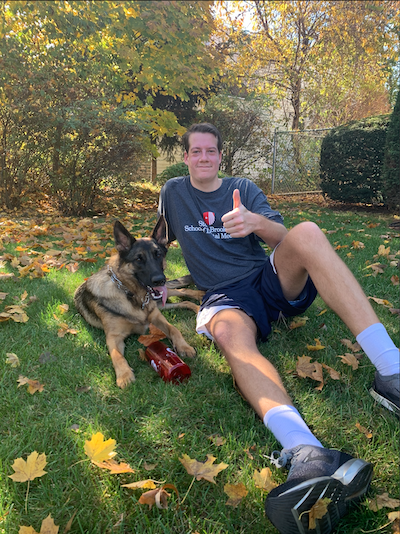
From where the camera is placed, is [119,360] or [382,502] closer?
[382,502]

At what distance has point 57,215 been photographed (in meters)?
8.80

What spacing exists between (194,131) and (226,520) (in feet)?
9.46

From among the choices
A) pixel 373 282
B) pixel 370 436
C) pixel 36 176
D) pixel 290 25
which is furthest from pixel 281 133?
pixel 370 436

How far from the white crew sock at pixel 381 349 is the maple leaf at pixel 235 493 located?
0.91 meters

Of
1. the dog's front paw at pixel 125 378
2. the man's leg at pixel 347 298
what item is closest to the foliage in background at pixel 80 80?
the dog's front paw at pixel 125 378

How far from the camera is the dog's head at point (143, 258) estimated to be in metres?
2.99

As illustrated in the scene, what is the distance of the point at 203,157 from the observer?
3.07m

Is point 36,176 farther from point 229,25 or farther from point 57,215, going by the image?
point 229,25

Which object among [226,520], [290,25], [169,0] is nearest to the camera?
[226,520]

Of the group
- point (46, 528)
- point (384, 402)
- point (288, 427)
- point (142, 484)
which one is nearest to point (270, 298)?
point (384, 402)

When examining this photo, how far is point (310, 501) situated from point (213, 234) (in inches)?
85.0

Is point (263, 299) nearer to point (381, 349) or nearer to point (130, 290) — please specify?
point (381, 349)

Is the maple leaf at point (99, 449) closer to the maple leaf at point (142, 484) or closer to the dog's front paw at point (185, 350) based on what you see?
the maple leaf at point (142, 484)

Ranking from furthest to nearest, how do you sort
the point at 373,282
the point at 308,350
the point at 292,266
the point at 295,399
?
the point at 373,282, the point at 308,350, the point at 292,266, the point at 295,399
